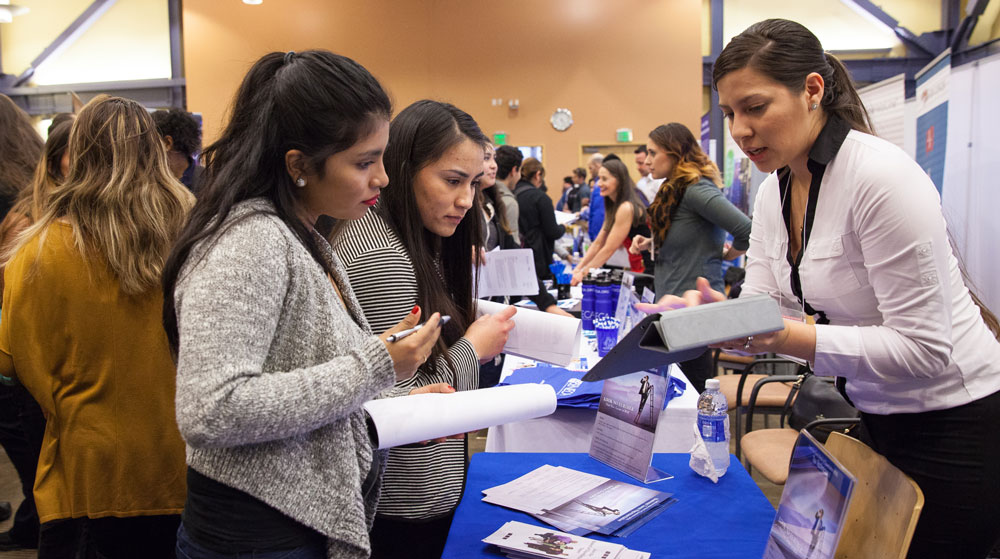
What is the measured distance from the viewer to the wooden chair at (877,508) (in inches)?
43.0

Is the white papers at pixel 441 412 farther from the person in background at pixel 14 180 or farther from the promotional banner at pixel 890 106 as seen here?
the promotional banner at pixel 890 106

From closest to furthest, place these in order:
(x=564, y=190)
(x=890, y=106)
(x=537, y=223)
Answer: (x=890, y=106), (x=537, y=223), (x=564, y=190)

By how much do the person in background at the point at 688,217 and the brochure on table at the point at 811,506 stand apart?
2419 millimetres

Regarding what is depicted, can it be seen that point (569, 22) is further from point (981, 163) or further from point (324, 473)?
point (324, 473)

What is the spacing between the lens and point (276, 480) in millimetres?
988

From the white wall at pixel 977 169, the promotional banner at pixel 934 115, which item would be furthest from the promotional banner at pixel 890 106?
the white wall at pixel 977 169

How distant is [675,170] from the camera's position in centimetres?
366

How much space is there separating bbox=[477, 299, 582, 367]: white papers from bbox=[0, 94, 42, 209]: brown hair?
1968mm

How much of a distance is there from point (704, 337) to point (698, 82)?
36.7ft

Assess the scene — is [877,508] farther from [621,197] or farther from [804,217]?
[621,197]

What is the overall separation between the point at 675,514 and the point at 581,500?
0.19 meters

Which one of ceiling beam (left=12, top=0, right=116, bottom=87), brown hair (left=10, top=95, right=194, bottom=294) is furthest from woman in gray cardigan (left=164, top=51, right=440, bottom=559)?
ceiling beam (left=12, top=0, right=116, bottom=87)

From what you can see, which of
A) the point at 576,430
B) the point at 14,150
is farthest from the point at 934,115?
the point at 14,150

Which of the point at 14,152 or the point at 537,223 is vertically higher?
the point at 14,152
